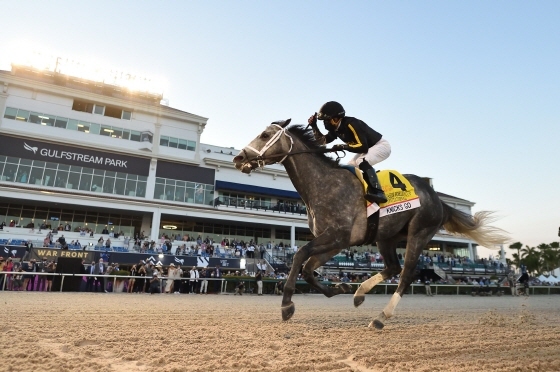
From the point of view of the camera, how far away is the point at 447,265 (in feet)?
116

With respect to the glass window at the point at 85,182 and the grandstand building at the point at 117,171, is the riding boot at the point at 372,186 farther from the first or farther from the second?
the glass window at the point at 85,182

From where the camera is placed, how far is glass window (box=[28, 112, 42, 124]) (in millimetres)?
32625

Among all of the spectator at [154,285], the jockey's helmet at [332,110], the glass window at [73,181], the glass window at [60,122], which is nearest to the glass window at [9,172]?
the glass window at [73,181]

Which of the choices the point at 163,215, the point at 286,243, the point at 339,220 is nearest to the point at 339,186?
the point at 339,220

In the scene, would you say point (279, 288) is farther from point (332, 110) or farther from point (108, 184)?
point (108, 184)

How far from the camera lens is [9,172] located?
98.6 feet

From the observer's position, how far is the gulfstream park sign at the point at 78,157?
31.8 metres

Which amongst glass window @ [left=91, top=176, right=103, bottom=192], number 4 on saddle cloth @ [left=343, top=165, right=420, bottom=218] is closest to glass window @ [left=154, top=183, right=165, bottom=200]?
glass window @ [left=91, top=176, right=103, bottom=192]

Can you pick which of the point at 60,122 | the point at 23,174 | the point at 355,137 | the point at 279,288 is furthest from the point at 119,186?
the point at 355,137

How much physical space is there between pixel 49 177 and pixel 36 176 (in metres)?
0.94

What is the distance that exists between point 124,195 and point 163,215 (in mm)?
4281

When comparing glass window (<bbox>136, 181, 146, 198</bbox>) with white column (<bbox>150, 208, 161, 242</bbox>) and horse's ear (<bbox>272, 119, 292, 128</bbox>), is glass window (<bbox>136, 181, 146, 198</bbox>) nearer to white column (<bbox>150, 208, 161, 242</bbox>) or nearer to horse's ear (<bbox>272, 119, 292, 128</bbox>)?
white column (<bbox>150, 208, 161, 242</bbox>)

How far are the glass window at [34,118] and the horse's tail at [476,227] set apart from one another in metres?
36.8

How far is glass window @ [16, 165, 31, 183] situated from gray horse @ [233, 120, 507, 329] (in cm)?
3279
